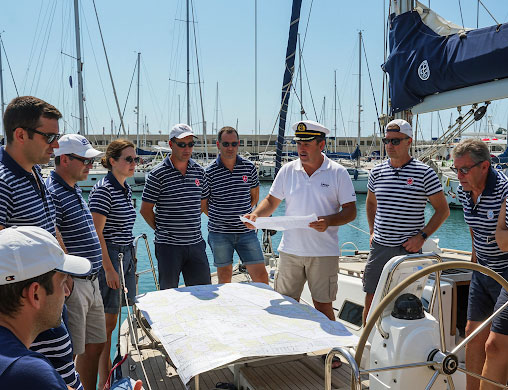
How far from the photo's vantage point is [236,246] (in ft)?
16.2

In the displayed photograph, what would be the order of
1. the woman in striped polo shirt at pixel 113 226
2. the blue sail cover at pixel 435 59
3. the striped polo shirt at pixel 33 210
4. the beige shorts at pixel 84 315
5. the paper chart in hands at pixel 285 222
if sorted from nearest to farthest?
the striped polo shirt at pixel 33 210, the beige shorts at pixel 84 315, the paper chart in hands at pixel 285 222, the woman in striped polo shirt at pixel 113 226, the blue sail cover at pixel 435 59

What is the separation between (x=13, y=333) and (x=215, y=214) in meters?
3.40

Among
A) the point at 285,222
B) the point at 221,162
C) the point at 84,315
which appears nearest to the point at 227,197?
the point at 221,162

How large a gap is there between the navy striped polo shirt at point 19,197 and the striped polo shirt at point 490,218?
259 centimetres

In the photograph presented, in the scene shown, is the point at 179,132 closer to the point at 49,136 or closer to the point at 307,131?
the point at 307,131

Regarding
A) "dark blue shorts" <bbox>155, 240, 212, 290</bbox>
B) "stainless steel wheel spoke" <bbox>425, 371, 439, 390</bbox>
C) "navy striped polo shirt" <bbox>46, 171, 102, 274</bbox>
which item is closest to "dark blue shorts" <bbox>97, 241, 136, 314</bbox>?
"dark blue shorts" <bbox>155, 240, 212, 290</bbox>

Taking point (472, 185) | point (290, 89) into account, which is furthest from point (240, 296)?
point (290, 89)

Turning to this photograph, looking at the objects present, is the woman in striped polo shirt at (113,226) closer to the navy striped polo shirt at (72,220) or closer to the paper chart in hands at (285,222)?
the navy striped polo shirt at (72,220)

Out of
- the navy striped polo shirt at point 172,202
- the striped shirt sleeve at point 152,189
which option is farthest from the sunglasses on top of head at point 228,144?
the striped shirt sleeve at point 152,189

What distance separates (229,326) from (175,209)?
159 centimetres

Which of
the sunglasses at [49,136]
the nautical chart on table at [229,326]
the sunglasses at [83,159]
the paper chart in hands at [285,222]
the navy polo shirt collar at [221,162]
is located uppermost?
the sunglasses at [49,136]

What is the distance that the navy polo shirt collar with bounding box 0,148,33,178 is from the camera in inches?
101

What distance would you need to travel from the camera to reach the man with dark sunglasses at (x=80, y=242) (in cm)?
304

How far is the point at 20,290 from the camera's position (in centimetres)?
155
